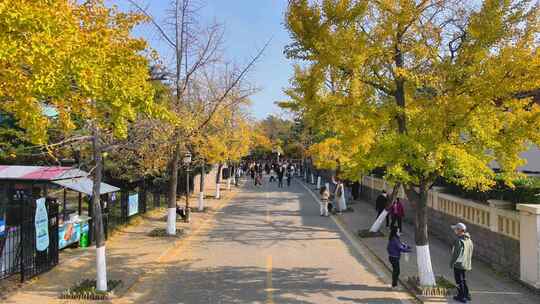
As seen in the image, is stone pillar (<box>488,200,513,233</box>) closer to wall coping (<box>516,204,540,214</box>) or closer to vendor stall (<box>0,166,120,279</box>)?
wall coping (<box>516,204,540,214</box>)

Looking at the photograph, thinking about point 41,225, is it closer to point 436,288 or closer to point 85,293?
point 85,293

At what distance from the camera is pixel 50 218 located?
11609 mm

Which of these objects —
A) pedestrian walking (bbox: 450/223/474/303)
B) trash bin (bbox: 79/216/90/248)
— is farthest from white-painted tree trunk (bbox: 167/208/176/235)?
pedestrian walking (bbox: 450/223/474/303)

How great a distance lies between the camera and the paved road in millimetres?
9641

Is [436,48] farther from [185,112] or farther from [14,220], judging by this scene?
[14,220]

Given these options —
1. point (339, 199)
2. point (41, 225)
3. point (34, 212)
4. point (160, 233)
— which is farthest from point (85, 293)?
point (339, 199)

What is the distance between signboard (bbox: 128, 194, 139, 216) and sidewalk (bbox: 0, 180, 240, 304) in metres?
0.47

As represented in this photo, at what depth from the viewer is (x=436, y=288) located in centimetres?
972

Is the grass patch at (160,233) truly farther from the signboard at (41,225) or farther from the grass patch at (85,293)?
the grass patch at (85,293)

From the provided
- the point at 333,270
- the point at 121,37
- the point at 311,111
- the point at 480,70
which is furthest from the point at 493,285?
the point at 121,37

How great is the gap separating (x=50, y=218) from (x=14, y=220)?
13.2 feet

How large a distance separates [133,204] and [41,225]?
808cm

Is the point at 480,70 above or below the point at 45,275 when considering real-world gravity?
above

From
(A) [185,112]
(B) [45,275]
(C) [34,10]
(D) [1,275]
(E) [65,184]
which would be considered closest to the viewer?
(C) [34,10]
